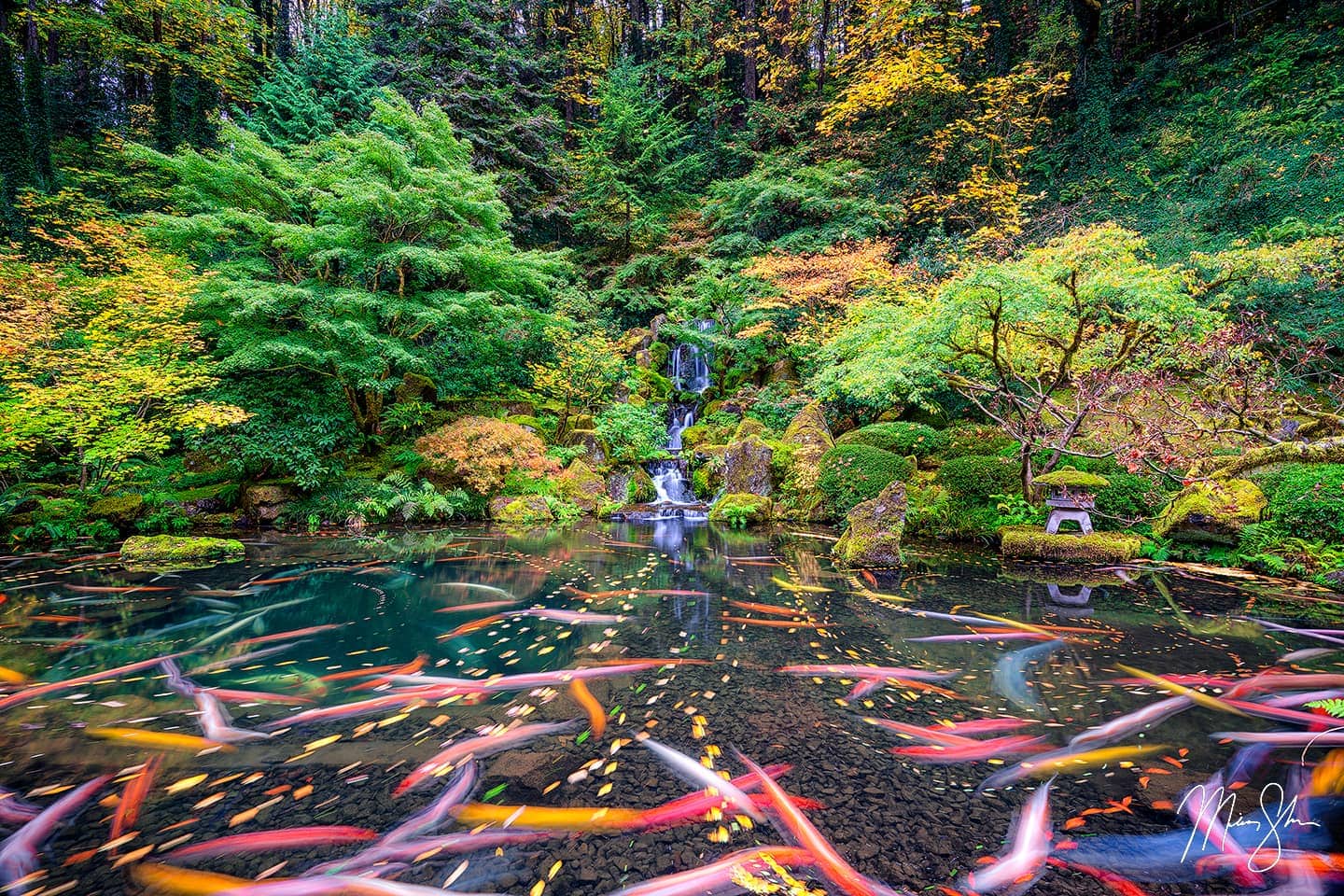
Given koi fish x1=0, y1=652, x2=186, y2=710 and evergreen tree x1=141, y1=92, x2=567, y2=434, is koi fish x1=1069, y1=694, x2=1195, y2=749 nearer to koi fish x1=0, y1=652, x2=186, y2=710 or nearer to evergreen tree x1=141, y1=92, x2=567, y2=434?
koi fish x1=0, y1=652, x2=186, y2=710

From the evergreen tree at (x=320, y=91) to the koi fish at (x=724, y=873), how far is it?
51.3 ft

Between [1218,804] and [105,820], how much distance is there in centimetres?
423

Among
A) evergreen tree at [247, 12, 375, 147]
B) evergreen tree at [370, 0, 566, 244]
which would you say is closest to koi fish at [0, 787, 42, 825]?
evergreen tree at [247, 12, 375, 147]

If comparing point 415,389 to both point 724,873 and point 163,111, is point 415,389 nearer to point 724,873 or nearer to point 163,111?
point 724,873

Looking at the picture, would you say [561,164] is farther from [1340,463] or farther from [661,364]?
[1340,463]

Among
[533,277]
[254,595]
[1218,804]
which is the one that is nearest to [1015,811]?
[1218,804]

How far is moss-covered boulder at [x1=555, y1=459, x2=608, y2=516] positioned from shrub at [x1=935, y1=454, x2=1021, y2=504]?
648 centimetres

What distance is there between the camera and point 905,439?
29.4 ft

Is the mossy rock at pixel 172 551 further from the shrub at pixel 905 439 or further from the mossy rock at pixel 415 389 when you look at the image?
the shrub at pixel 905 439

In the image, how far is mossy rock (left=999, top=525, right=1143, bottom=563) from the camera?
5.86 meters

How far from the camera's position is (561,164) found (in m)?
16.8

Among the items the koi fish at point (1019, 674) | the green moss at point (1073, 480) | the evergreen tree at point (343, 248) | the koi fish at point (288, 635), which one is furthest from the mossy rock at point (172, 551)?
the green moss at point (1073, 480)

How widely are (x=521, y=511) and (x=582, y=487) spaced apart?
5.01 ft

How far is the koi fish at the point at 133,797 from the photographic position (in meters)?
1.77
